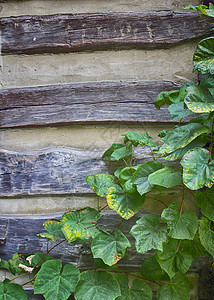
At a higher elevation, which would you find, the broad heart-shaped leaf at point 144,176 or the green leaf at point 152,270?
the broad heart-shaped leaf at point 144,176

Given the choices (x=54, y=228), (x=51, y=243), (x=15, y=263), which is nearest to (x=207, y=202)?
(x=54, y=228)

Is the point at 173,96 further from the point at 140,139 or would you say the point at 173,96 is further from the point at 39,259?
the point at 39,259

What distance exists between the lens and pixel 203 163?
1064mm

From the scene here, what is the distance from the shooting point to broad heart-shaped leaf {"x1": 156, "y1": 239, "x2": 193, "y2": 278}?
116 cm

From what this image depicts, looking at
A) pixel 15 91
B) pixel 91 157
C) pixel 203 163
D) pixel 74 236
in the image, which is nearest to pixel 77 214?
pixel 74 236

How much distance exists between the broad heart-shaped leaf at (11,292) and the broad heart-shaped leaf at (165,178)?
0.76 m

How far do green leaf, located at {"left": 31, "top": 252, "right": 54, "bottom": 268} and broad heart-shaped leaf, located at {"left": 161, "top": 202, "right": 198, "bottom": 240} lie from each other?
23.5 inches

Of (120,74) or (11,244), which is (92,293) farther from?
(120,74)

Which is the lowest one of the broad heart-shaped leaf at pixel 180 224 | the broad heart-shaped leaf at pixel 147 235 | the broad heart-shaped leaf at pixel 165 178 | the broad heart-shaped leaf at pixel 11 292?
the broad heart-shaped leaf at pixel 11 292

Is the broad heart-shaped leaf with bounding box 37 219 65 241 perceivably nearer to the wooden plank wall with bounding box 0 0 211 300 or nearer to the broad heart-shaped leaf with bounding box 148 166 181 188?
the wooden plank wall with bounding box 0 0 211 300

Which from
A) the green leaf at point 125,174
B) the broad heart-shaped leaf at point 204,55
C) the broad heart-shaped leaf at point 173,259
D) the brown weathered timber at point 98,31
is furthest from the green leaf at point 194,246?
the brown weathered timber at point 98,31

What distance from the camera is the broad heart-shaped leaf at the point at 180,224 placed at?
110 centimetres

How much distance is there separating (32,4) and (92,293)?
4.61ft

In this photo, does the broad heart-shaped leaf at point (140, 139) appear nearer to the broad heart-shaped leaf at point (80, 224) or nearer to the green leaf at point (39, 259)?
the broad heart-shaped leaf at point (80, 224)
